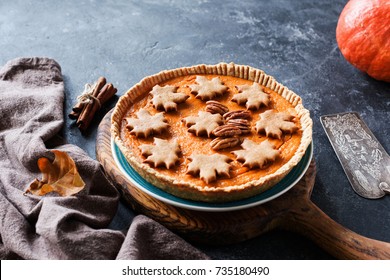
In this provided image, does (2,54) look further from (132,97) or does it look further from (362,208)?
(362,208)

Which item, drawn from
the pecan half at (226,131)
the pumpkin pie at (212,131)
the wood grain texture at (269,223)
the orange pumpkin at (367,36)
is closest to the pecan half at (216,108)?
the pumpkin pie at (212,131)

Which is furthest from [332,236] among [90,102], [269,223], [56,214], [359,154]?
[90,102]

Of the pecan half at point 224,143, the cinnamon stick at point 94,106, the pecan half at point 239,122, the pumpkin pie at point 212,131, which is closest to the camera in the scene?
the pumpkin pie at point 212,131

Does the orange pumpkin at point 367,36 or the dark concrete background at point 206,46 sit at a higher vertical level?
the orange pumpkin at point 367,36

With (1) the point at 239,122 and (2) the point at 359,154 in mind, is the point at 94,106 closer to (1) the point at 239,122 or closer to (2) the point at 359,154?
(1) the point at 239,122

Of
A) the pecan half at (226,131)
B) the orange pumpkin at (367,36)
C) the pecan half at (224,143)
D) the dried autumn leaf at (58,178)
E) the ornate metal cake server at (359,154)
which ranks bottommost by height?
the dried autumn leaf at (58,178)

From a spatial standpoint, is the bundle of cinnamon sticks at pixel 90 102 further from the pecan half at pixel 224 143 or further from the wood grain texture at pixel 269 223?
the pecan half at pixel 224 143
